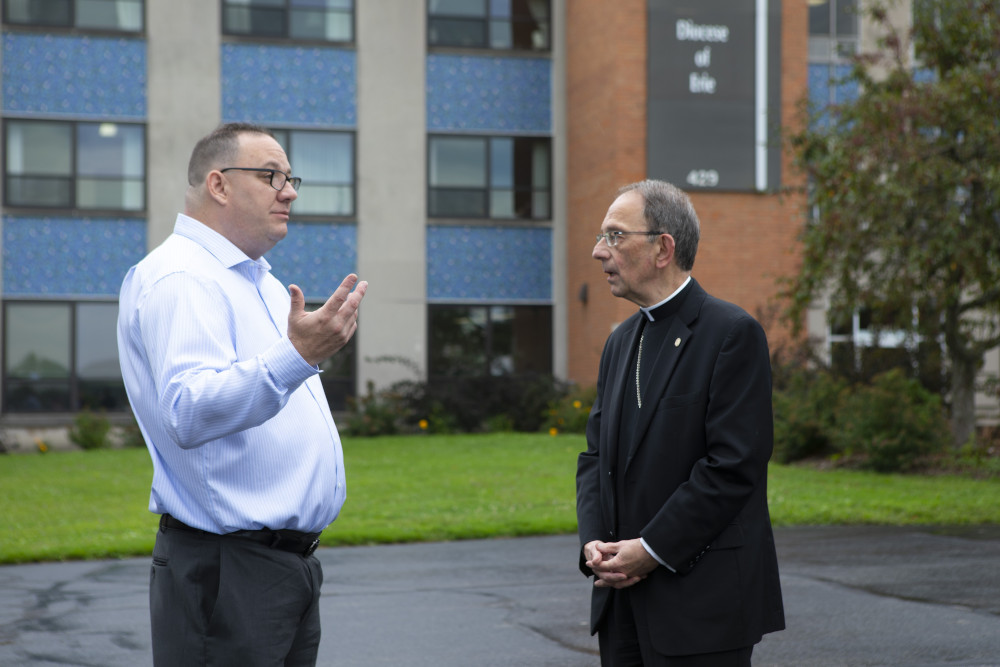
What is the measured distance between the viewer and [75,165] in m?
23.9

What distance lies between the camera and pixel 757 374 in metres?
3.41

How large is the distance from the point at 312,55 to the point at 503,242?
5884 mm

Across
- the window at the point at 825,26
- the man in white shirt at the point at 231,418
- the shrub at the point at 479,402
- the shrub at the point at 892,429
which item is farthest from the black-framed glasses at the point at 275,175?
the window at the point at 825,26

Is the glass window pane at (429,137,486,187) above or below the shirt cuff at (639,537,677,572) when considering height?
above

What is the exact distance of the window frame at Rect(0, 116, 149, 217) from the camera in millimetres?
23531

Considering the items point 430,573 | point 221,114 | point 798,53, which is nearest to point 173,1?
point 221,114

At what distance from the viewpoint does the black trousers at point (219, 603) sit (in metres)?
3.11

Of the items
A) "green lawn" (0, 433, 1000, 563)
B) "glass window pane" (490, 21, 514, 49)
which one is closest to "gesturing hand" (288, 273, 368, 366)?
"green lawn" (0, 433, 1000, 563)

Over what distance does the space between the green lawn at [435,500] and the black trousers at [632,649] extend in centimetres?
714

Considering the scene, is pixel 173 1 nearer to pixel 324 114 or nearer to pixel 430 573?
pixel 324 114

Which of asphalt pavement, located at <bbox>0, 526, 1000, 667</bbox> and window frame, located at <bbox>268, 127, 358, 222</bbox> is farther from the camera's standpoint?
window frame, located at <bbox>268, 127, 358, 222</bbox>

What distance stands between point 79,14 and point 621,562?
77.5ft

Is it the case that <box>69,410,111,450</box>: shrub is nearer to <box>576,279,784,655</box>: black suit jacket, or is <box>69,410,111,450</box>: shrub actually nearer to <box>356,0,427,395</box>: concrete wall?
<box>356,0,427,395</box>: concrete wall

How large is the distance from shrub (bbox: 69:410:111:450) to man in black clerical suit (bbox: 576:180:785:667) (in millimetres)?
19585
